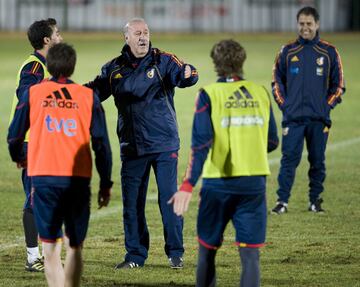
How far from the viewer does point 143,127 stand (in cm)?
905

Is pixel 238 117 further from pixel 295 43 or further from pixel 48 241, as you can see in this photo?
pixel 295 43

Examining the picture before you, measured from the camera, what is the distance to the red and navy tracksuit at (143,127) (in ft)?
29.6

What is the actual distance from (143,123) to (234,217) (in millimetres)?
2220

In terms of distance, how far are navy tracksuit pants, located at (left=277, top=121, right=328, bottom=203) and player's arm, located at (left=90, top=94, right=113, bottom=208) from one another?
457 centimetres

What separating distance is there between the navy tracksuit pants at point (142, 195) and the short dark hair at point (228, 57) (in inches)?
90.1

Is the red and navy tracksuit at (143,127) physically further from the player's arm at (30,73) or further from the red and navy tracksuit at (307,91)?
the red and navy tracksuit at (307,91)

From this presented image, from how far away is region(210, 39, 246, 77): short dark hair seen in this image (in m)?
6.91

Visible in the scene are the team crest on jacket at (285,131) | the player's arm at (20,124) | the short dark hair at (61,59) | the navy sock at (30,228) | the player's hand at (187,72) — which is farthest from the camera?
the team crest on jacket at (285,131)

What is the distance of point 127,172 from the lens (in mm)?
9117

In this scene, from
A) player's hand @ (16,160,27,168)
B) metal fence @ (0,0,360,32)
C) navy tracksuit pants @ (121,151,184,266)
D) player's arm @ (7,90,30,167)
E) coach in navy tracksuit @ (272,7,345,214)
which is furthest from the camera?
metal fence @ (0,0,360,32)

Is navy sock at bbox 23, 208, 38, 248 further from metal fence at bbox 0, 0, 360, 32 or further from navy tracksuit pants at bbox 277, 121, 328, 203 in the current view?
metal fence at bbox 0, 0, 360, 32

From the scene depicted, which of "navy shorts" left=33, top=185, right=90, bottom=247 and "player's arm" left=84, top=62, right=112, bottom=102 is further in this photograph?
"player's arm" left=84, top=62, right=112, bottom=102

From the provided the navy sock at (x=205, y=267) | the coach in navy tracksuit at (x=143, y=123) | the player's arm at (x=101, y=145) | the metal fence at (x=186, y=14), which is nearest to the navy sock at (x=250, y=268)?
the navy sock at (x=205, y=267)

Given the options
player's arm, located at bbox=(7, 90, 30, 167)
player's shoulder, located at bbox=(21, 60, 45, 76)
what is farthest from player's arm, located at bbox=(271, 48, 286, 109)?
player's arm, located at bbox=(7, 90, 30, 167)
